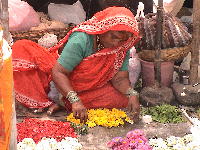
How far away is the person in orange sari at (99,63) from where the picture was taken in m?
4.20

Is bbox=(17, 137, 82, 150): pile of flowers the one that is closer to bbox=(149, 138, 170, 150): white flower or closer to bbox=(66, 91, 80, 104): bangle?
bbox=(66, 91, 80, 104): bangle

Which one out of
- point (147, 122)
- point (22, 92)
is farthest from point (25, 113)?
point (147, 122)

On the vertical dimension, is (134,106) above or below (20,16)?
below

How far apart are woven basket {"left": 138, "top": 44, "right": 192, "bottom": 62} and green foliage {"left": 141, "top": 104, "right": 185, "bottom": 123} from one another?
792mm

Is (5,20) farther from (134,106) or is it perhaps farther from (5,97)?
(134,106)

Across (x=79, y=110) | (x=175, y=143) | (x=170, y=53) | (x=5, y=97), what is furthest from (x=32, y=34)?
(x=5, y=97)

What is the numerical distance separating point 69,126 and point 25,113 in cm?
69

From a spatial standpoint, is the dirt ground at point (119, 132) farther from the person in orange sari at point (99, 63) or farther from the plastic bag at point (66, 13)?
the plastic bag at point (66, 13)

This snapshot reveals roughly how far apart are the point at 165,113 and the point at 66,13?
241cm

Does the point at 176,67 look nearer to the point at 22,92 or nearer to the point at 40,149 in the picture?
the point at 22,92

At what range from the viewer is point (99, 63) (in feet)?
15.0

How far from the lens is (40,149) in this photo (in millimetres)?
3695

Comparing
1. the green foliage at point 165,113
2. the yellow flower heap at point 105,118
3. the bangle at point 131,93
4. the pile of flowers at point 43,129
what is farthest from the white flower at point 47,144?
the green foliage at point 165,113

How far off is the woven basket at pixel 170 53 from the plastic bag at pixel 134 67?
10 centimetres
